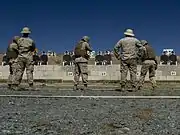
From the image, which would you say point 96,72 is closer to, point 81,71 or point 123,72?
point 81,71

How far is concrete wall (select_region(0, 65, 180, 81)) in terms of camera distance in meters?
25.2

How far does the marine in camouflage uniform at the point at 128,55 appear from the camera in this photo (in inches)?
581

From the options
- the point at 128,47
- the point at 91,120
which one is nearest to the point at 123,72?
the point at 128,47

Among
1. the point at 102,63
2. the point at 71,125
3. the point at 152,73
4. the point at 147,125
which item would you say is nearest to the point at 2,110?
the point at 71,125

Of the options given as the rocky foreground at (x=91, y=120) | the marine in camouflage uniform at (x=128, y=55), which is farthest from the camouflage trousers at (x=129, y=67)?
the rocky foreground at (x=91, y=120)

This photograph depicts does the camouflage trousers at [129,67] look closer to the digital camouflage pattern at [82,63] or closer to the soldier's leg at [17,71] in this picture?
the digital camouflage pattern at [82,63]

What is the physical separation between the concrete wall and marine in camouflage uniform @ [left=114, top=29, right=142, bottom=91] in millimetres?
9135

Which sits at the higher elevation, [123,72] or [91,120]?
[123,72]

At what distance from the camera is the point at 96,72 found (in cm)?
2575

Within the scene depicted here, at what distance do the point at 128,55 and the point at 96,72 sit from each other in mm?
11019

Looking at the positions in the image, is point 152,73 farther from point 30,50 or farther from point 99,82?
point 99,82

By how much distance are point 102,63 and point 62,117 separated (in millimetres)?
20312

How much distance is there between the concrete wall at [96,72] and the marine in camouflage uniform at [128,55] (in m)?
9.14

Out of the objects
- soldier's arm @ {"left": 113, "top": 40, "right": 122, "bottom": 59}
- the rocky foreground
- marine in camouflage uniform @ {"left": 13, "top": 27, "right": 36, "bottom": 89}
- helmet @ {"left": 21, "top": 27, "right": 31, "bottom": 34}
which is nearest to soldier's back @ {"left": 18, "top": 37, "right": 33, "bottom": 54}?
→ marine in camouflage uniform @ {"left": 13, "top": 27, "right": 36, "bottom": 89}
